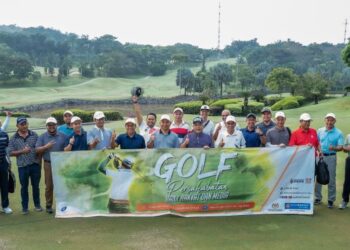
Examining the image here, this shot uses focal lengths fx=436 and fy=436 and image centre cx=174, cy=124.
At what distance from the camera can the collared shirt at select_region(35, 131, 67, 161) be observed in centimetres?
757

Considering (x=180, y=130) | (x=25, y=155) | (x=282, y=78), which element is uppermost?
(x=282, y=78)

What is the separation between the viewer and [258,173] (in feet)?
24.7

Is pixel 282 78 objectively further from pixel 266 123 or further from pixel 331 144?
pixel 331 144

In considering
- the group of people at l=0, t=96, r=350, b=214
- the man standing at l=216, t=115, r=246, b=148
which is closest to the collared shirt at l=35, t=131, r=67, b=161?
the group of people at l=0, t=96, r=350, b=214

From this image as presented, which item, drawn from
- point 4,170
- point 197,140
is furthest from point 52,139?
point 197,140

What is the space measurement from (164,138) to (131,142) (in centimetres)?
58

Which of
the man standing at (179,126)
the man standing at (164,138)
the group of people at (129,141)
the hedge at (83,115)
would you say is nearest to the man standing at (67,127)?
the group of people at (129,141)

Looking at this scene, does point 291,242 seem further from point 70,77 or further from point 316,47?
point 316,47

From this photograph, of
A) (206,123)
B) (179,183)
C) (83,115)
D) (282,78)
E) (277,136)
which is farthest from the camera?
(282,78)

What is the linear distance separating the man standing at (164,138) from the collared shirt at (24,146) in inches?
81.2

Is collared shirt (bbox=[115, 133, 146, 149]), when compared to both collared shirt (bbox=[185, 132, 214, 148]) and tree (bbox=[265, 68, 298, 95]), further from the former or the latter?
tree (bbox=[265, 68, 298, 95])

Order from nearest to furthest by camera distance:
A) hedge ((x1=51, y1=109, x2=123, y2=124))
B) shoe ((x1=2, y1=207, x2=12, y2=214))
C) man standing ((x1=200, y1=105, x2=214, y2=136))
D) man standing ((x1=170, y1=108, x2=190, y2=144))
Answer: shoe ((x1=2, y1=207, x2=12, y2=214))
man standing ((x1=170, y1=108, x2=190, y2=144))
man standing ((x1=200, y1=105, x2=214, y2=136))
hedge ((x1=51, y1=109, x2=123, y2=124))

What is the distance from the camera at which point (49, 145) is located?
24.5 feet

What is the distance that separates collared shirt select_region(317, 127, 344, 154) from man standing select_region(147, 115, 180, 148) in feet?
8.66
